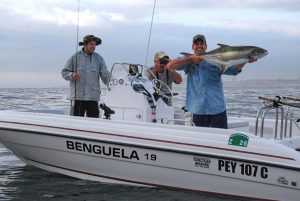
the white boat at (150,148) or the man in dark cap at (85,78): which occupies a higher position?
the man in dark cap at (85,78)

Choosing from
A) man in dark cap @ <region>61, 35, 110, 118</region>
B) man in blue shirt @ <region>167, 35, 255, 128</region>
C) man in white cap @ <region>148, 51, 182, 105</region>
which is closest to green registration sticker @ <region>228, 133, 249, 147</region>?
man in blue shirt @ <region>167, 35, 255, 128</region>

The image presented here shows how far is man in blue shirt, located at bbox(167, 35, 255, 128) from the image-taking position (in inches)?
223

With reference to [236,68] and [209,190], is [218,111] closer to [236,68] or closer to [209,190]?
[236,68]

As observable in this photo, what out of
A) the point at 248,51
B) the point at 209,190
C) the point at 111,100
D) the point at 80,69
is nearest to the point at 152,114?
the point at 111,100

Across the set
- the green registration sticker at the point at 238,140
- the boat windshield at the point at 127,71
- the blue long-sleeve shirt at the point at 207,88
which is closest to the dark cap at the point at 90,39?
the boat windshield at the point at 127,71

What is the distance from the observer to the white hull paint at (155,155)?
5113mm

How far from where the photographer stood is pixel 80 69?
6.88m

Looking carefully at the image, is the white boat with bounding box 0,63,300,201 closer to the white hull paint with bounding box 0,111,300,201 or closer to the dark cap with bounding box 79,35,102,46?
the white hull paint with bounding box 0,111,300,201

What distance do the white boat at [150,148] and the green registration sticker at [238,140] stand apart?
1 cm

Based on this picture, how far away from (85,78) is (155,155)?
6.11 ft

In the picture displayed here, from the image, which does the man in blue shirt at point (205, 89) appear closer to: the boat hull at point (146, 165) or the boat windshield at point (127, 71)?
the boat hull at point (146, 165)

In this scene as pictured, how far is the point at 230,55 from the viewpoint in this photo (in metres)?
5.18

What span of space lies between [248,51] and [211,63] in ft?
1.53

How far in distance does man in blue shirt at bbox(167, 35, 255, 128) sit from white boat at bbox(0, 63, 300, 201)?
0.32 meters
